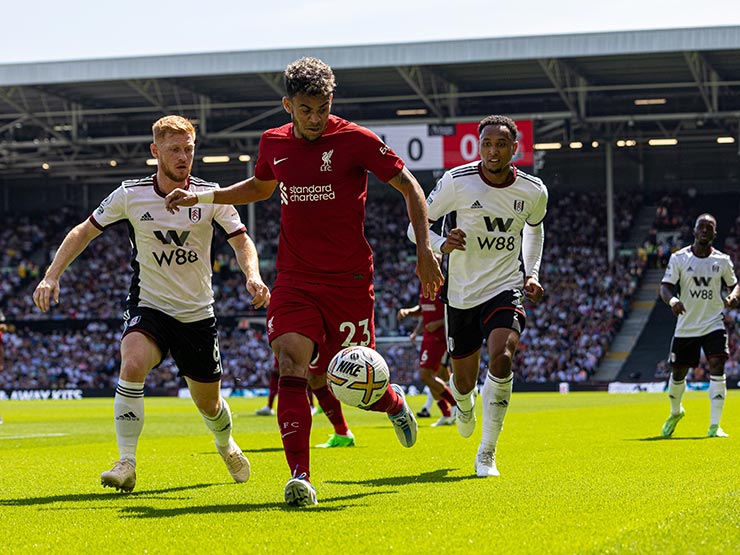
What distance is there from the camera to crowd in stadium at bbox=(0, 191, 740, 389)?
43938mm

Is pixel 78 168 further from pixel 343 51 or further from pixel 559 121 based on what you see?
pixel 559 121

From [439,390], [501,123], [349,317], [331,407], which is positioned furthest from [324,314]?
[439,390]

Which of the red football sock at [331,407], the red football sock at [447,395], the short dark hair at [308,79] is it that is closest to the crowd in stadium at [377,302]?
the red football sock at [447,395]

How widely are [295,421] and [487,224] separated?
3.10m

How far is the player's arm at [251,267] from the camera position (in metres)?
7.62

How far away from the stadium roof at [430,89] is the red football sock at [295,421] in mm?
36386

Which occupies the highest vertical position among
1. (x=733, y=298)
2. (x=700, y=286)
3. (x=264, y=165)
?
(x=264, y=165)

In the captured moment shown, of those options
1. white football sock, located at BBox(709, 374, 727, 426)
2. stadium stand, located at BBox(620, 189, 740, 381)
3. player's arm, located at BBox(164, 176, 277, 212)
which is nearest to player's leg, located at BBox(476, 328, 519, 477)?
player's arm, located at BBox(164, 176, 277, 212)

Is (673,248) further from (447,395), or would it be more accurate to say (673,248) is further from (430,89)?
(447,395)

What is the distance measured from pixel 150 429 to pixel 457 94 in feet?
93.6

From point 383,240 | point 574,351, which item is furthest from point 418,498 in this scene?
point 383,240

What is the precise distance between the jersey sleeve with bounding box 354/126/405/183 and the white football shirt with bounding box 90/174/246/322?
1.49 metres

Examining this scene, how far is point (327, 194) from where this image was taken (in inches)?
283

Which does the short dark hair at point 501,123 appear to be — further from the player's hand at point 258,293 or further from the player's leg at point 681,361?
the player's leg at point 681,361
